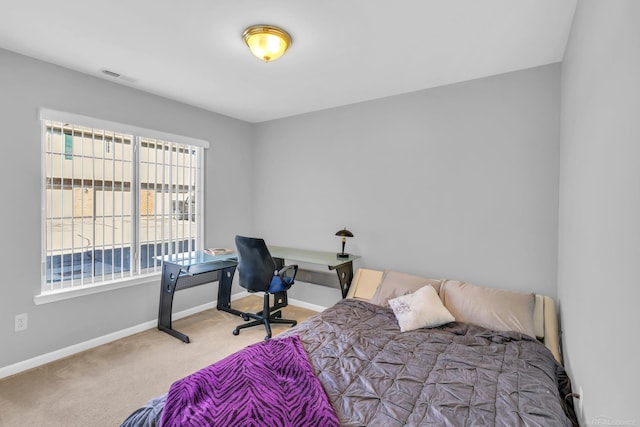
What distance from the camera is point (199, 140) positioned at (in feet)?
12.3

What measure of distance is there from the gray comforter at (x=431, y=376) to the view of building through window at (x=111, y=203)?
6.76ft

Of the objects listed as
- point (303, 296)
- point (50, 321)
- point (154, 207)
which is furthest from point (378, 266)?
point (50, 321)

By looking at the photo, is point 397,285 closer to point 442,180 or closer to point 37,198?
point 442,180

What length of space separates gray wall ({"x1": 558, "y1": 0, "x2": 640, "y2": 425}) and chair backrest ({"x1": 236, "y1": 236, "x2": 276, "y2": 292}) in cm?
241

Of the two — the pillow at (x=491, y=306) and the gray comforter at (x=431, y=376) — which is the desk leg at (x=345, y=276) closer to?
the gray comforter at (x=431, y=376)

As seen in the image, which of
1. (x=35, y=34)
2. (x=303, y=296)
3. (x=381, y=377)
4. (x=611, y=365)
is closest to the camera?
(x=611, y=365)

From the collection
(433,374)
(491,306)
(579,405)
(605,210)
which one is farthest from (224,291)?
(605,210)

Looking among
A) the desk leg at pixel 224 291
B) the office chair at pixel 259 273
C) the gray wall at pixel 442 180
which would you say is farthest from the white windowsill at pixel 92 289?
the gray wall at pixel 442 180

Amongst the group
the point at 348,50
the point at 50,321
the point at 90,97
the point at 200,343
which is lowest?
the point at 200,343

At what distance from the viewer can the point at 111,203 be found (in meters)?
3.05

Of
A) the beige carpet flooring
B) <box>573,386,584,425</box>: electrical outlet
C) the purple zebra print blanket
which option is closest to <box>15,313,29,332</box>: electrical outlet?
the beige carpet flooring

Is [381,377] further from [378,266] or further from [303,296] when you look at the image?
[303,296]

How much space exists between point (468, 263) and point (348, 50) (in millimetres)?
2106

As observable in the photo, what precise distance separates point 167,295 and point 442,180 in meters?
3.03
